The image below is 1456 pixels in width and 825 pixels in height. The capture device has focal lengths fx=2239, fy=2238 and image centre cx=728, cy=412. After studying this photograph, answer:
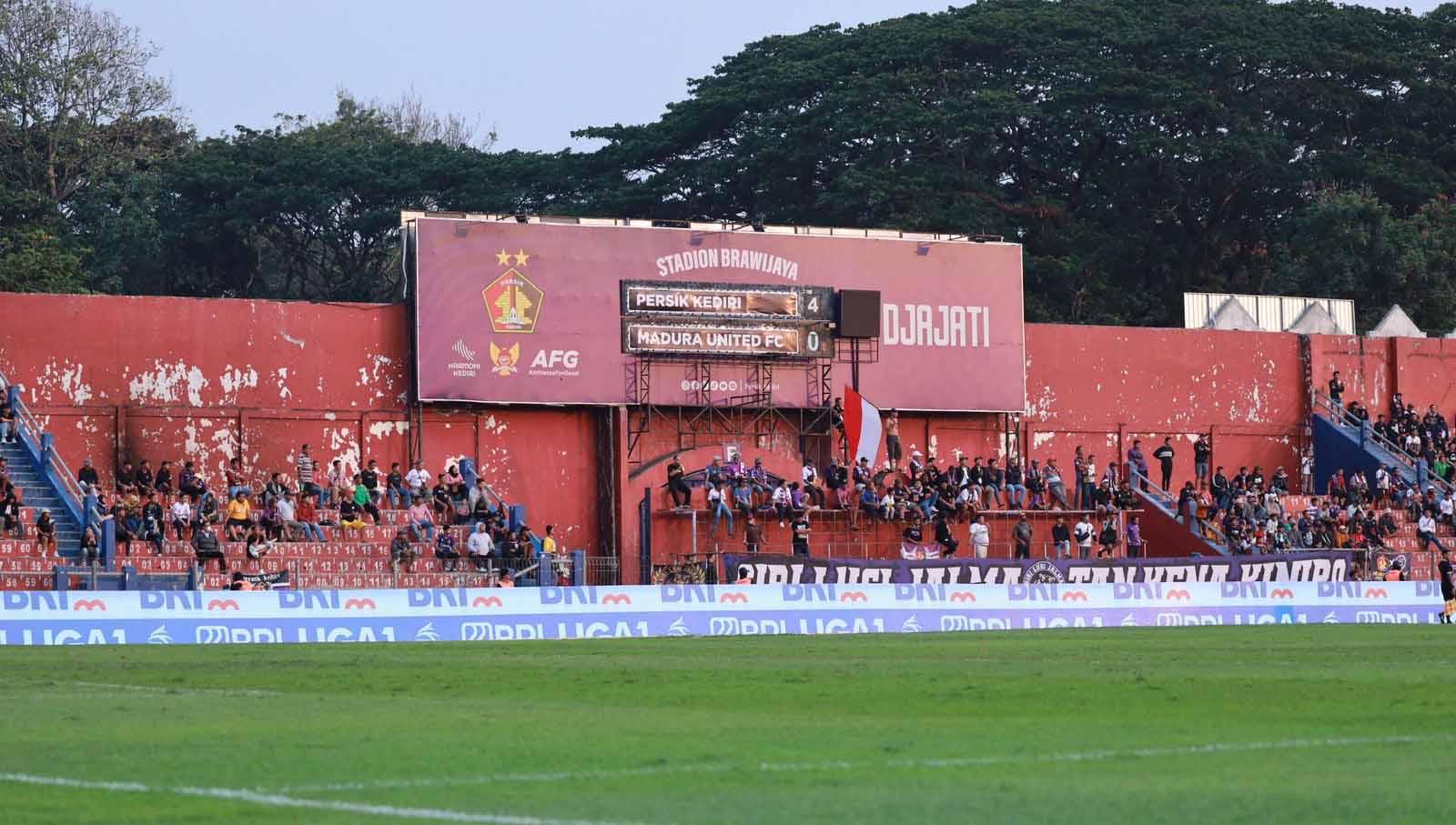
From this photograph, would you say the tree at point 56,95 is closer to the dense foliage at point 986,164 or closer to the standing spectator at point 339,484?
the dense foliage at point 986,164

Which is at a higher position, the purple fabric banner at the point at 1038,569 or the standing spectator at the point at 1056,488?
the standing spectator at the point at 1056,488

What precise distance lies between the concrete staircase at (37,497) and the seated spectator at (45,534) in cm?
21

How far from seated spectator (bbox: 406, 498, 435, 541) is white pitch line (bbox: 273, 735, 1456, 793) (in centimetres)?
3173

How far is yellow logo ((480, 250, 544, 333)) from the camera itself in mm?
48406

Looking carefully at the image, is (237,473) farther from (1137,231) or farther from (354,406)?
(1137,231)

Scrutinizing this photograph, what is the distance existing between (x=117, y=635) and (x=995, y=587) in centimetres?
1414

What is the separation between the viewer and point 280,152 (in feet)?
252

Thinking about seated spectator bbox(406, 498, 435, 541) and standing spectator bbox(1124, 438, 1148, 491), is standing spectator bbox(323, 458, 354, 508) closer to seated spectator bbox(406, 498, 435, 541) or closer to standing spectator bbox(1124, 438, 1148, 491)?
seated spectator bbox(406, 498, 435, 541)

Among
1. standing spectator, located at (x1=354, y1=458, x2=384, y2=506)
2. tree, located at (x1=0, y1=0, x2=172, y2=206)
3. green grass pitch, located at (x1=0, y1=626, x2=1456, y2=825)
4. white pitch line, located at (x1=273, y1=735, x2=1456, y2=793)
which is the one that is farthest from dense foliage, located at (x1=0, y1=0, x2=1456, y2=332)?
white pitch line, located at (x1=273, y1=735, x2=1456, y2=793)

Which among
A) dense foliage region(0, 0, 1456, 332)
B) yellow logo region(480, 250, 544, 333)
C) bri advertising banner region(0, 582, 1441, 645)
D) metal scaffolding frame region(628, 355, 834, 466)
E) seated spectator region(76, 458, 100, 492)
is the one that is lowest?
bri advertising banner region(0, 582, 1441, 645)

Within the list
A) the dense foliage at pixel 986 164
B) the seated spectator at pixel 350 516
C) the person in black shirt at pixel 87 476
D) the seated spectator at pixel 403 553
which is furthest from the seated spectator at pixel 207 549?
the dense foliage at pixel 986 164

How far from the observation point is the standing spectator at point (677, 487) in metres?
48.3

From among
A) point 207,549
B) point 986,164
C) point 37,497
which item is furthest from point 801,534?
point 986,164

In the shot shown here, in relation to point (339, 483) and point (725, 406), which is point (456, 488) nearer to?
point (339, 483)
